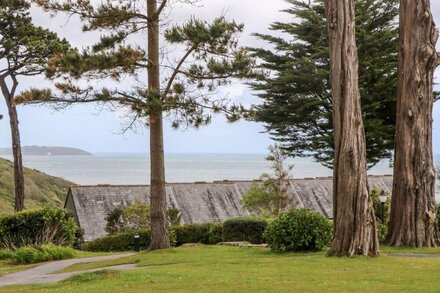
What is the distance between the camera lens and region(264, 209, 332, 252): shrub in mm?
17109

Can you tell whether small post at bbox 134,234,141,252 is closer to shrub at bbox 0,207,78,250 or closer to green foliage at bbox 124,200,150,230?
shrub at bbox 0,207,78,250

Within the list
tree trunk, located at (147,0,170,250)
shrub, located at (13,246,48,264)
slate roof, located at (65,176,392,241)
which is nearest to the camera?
shrub, located at (13,246,48,264)

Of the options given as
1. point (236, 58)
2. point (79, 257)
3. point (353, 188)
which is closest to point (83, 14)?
point (236, 58)

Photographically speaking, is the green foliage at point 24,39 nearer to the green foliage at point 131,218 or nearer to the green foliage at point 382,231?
the green foliage at point 131,218

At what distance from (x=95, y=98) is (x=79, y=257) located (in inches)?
208

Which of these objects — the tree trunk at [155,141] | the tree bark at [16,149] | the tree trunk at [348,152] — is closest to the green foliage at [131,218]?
the tree bark at [16,149]

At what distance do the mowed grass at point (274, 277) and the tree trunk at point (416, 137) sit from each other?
3972 millimetres

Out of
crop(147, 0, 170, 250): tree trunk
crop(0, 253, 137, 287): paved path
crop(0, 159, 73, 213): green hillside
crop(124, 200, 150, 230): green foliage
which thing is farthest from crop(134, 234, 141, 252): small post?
crop(0, 159, 73, 213): green hillside

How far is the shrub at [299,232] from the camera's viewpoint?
17.1 metres

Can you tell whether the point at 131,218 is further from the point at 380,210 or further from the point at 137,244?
the point at 380,210

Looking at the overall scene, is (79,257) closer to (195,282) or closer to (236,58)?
(236,58)

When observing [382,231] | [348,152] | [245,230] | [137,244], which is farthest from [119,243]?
[348,152]

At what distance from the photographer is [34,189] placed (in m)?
51.6

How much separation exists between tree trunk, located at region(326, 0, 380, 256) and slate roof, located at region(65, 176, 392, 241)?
21397mm
